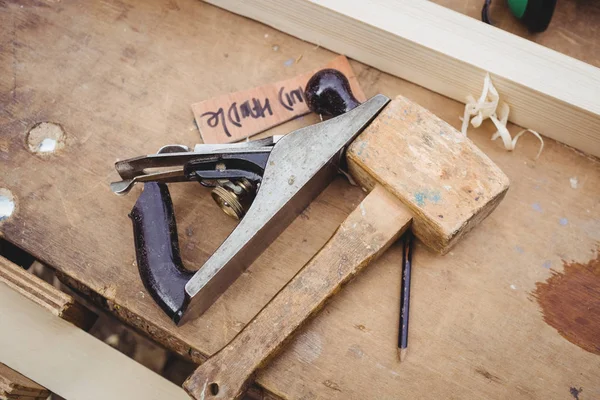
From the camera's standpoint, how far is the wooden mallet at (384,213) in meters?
0.89

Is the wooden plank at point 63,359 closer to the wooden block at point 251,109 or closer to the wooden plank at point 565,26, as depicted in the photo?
the wooden block at point 251,109

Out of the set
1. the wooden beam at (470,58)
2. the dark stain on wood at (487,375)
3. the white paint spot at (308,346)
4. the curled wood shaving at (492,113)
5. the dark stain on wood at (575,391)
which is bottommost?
the white paint spot at (308,346)

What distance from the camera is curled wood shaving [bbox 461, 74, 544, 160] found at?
1.05 meters

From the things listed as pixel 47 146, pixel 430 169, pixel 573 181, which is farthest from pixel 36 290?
pixel 573 181

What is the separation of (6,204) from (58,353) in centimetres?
33

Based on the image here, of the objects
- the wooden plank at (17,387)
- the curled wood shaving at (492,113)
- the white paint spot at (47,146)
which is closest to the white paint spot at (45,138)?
the white paint spot at (47,146)

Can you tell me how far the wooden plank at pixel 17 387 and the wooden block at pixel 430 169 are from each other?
2.54ft

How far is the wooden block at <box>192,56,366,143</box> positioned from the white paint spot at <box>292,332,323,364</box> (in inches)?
17.7

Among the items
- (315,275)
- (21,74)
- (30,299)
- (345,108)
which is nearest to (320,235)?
(315,275)

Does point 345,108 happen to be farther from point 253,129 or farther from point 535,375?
point 535,375

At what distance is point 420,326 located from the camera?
3.25 ft

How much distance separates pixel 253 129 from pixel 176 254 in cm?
33

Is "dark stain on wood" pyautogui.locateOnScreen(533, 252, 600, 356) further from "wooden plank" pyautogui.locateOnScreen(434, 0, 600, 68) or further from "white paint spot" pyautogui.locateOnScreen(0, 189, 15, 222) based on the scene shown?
"white paint spot" pyautogui.locateOnScreen(0, 189, 15, 222)

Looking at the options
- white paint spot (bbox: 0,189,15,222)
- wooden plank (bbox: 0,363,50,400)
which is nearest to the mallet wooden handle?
wooden plank (bbox: 0,363,50,400)
